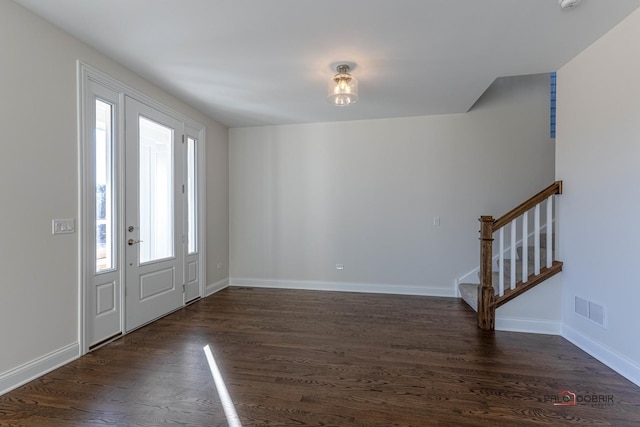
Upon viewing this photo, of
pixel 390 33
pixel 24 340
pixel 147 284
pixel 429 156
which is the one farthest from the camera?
pixel 429 156

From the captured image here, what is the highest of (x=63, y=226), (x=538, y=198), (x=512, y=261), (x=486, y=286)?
(x=538, y=198)

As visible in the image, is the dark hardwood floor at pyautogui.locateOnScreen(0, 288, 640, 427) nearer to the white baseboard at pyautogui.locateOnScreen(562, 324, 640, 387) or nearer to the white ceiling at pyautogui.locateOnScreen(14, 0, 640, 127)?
the white baseboard at pyautogui.locateOnScreen(562, 324, 640, 387)

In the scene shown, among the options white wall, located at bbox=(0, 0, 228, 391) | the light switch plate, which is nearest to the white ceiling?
white wall, located at bbox=(0, 0, 228, 391)

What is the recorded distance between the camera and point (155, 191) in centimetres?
339

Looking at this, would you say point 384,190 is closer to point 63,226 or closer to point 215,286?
point 215,286

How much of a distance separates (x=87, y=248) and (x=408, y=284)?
12.8 feet

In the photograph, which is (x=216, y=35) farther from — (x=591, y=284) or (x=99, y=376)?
(x=591, y=284)

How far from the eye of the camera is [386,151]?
447 centimetres

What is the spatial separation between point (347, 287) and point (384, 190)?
63.3 inches

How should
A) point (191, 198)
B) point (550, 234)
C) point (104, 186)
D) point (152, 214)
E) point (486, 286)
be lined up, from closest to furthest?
point (104, 186) → point (550, 234) → point (486, 286) → point (152, 214) → point (191, 198)

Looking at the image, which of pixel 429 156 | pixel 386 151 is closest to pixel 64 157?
pixel 386 151

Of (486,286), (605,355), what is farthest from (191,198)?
(605,355)

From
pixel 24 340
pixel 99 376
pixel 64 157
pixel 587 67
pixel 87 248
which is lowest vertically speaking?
pixel 99 376

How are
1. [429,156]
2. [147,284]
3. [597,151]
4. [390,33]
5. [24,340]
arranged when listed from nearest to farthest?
[24,340], [390,33], [597,151], [147,284], [429,156]
